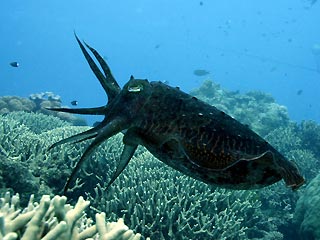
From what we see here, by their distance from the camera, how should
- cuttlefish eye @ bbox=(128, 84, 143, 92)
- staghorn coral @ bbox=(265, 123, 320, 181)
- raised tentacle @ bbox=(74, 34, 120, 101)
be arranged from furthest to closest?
staghorn coral @ bbox=(265, 123, 320, 181), raised tentacle @ bbox=(74, 34, 120, 101), cuttlefish eye @ bbox=(128, 84, 143, 92)

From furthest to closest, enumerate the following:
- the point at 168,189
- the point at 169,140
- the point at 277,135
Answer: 1. the point at 277,135
2. the point at 168,189
3. the point at 169,140

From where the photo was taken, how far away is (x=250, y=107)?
21922 millimetres

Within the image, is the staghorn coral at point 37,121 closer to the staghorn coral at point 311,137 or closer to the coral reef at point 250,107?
the coral reef at point 250,107

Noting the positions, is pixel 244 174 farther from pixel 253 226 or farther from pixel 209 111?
pixel 253 226

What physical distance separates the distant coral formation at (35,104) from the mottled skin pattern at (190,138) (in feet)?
48.2

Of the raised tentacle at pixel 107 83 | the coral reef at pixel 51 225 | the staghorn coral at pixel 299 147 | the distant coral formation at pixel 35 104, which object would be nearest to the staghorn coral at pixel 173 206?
the coral reef at pixel 51 225

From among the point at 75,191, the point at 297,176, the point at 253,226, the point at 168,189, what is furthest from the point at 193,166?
the point at 253,226

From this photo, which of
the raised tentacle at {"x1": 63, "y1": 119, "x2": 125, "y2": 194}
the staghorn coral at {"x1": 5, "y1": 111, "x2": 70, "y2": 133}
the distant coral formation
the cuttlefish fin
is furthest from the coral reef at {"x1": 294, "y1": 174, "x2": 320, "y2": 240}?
the distant coral formation

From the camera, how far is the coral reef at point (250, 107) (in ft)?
63.7

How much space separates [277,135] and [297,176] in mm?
14112

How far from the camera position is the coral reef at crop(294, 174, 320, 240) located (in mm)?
6454

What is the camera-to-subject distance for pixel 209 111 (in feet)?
6.87

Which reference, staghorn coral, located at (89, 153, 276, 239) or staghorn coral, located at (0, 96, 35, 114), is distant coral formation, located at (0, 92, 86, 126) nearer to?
staghorn coral, located at (0, 96, 35, 114)

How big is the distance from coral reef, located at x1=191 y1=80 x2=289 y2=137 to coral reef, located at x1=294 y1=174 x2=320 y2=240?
10.2m
